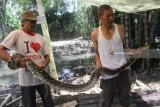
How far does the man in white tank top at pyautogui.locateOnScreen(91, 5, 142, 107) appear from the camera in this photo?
142 inches

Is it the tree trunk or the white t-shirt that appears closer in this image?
the white t-shirt

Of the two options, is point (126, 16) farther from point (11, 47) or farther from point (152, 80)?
point (11, 47)

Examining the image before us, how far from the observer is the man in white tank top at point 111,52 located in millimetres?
3619

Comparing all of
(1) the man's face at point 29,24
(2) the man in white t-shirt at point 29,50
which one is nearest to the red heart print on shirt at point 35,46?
(2) the man in white t-shirt at point 29,50

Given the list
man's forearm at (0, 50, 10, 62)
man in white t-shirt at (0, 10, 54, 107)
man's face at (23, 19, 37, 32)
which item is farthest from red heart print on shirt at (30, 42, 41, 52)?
man's forearm at (0, 50, 10, 62)

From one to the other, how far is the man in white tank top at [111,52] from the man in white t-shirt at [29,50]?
68 centimetres

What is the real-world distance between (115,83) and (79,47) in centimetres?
1711

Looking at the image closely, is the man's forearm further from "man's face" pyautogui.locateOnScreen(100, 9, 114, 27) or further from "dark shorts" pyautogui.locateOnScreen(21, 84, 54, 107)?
"man's face" pyautogui.locateOnScreen(100, 9, 114, 27)

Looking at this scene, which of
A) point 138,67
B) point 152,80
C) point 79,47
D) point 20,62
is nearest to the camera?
point 20,62

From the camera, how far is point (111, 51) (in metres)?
3.62

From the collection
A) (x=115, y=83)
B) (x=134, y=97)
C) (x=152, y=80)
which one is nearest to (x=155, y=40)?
(x=152, y=80)

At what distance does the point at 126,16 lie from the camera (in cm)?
1301

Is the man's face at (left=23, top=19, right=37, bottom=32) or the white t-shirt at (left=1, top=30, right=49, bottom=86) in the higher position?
the man's face at (left=23, top=19, right=37, bottom=32)

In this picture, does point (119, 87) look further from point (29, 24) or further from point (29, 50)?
point (29, 24)
